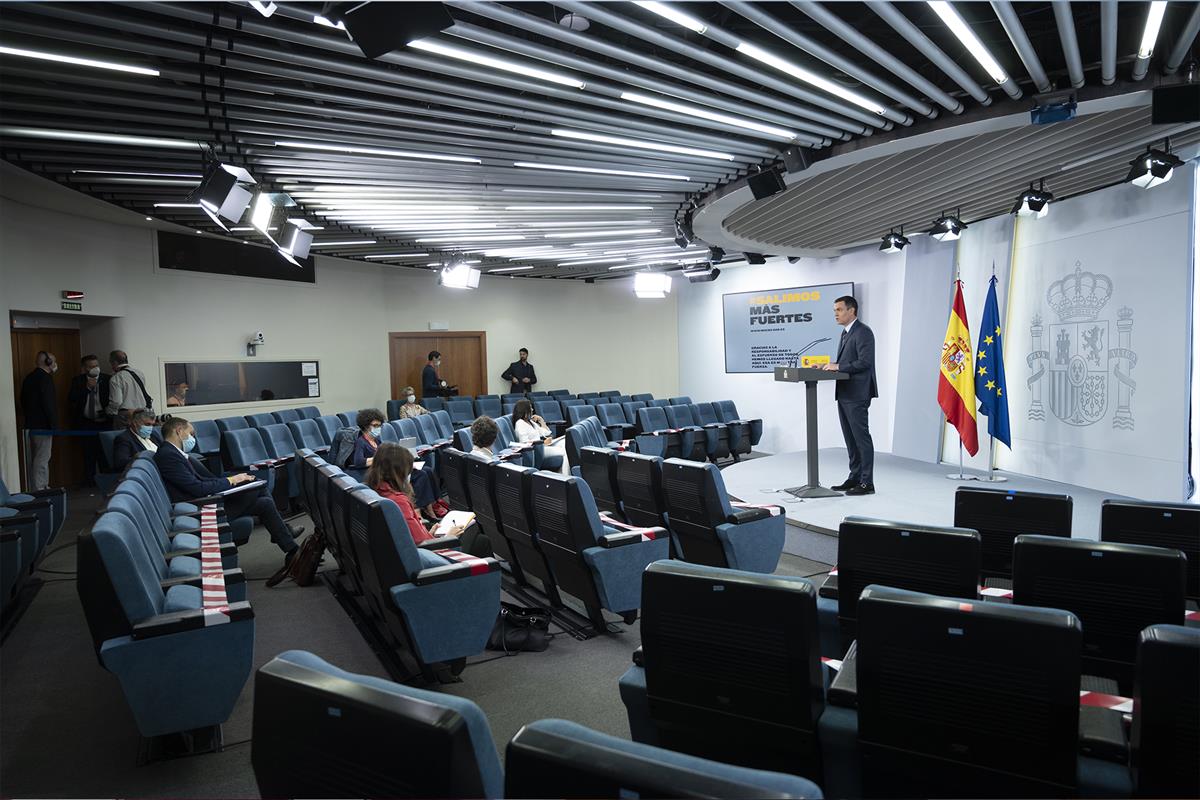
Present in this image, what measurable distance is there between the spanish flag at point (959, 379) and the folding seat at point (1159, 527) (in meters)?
5.12

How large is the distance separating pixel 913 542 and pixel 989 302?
6.43 m

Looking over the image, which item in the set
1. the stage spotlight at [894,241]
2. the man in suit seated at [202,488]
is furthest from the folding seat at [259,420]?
the stage spotlight at [894,241]

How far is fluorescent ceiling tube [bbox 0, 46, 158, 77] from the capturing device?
3.62m

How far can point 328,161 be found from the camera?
5.79 meters

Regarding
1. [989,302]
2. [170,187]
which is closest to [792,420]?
[989,302]

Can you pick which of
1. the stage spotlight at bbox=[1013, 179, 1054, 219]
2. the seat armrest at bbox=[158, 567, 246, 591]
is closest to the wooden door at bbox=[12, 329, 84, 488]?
the seat armrest at bbox=[158, 567, 246, 591]

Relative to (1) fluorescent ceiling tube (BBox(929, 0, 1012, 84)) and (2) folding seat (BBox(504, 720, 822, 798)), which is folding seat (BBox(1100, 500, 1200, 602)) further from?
(2) folding seat (BBox(504, 720, 822, 798))

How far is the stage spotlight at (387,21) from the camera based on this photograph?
9.73 feet

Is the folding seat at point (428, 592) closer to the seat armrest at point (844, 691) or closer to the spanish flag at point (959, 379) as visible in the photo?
the seat armrest at point (844, 691)

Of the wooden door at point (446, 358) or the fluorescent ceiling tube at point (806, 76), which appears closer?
the fluorescent ceiling tube at point (806, 76)

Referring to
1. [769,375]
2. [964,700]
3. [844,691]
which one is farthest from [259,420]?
[964,700]

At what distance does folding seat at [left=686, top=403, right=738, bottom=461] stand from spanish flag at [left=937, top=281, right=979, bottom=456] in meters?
3.39

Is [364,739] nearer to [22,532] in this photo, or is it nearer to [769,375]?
[22,532]

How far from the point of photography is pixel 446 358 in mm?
14539
